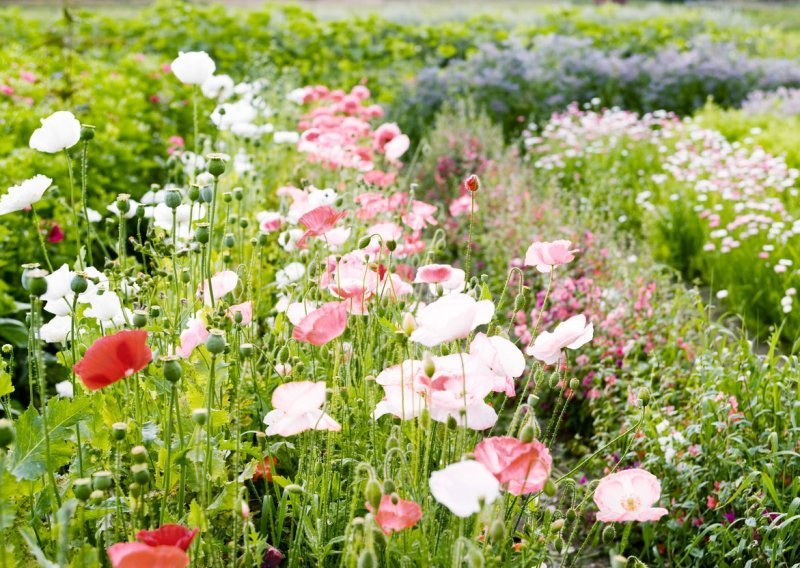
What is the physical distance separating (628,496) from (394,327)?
653 mm

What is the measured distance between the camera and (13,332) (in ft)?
9.18

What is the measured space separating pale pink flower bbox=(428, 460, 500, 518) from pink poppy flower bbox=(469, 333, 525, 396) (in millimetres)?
367

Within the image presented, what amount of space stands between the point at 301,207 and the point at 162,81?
4.11 meters

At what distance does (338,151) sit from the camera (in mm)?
3264

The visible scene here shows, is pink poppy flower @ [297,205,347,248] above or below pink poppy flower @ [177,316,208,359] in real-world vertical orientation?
above

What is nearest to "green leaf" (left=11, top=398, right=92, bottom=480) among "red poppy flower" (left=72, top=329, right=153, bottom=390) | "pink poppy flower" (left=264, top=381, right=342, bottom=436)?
"red poppy flower" (left=72, top=329, right=153, bottom=390)

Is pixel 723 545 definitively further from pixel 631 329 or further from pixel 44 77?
pixel 44 77

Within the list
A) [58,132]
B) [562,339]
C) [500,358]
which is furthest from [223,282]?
[562,339]

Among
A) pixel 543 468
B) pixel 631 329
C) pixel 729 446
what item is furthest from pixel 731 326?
pixel 543 468

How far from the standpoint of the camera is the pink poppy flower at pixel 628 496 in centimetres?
134

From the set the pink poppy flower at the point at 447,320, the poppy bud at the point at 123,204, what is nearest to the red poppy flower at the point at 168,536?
the pink poppy flower at the point at 447,320

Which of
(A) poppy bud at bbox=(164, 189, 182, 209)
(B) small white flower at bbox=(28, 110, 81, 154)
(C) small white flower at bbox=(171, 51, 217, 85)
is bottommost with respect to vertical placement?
(A) poppy bud at bbox=(164, 189, 182, 209)

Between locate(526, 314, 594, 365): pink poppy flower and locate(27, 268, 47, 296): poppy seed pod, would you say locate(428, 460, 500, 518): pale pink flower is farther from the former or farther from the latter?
locate(27, 268, 47, 296): poppy seed pod

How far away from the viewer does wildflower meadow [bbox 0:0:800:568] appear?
1.41m
